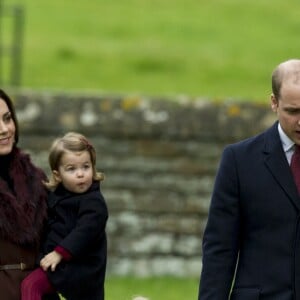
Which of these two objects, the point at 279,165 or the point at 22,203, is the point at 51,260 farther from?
the point at 279,165

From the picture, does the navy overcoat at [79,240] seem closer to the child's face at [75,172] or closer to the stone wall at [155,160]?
the child's face at [75,172]

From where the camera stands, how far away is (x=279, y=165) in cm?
661

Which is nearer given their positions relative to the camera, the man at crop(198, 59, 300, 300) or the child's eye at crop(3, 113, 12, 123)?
the man at crop(198, 59, 300, 300)

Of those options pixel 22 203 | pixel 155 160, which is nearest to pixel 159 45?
pixel 155 160

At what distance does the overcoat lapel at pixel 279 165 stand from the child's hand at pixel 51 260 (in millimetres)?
1014

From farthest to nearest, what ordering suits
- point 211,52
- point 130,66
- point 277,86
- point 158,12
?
point 158,12 → point 211,52 → point 130,66 → point 277,86

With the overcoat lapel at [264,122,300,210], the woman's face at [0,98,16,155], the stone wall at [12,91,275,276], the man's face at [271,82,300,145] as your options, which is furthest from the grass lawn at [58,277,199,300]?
the man's face at [271,82,300,145]

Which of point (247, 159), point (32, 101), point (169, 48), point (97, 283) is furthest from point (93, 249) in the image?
point (169, 48)

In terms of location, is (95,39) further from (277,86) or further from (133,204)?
(277,86)

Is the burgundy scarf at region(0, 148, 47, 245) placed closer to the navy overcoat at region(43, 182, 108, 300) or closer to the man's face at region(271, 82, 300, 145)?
the navy overcoat at region(43, 182, 108, 300)

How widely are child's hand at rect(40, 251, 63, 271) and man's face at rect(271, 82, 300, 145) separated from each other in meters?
1.19

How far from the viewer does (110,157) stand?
1245cm

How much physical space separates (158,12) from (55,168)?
14.9 metres

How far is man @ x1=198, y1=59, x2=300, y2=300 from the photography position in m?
6.55
